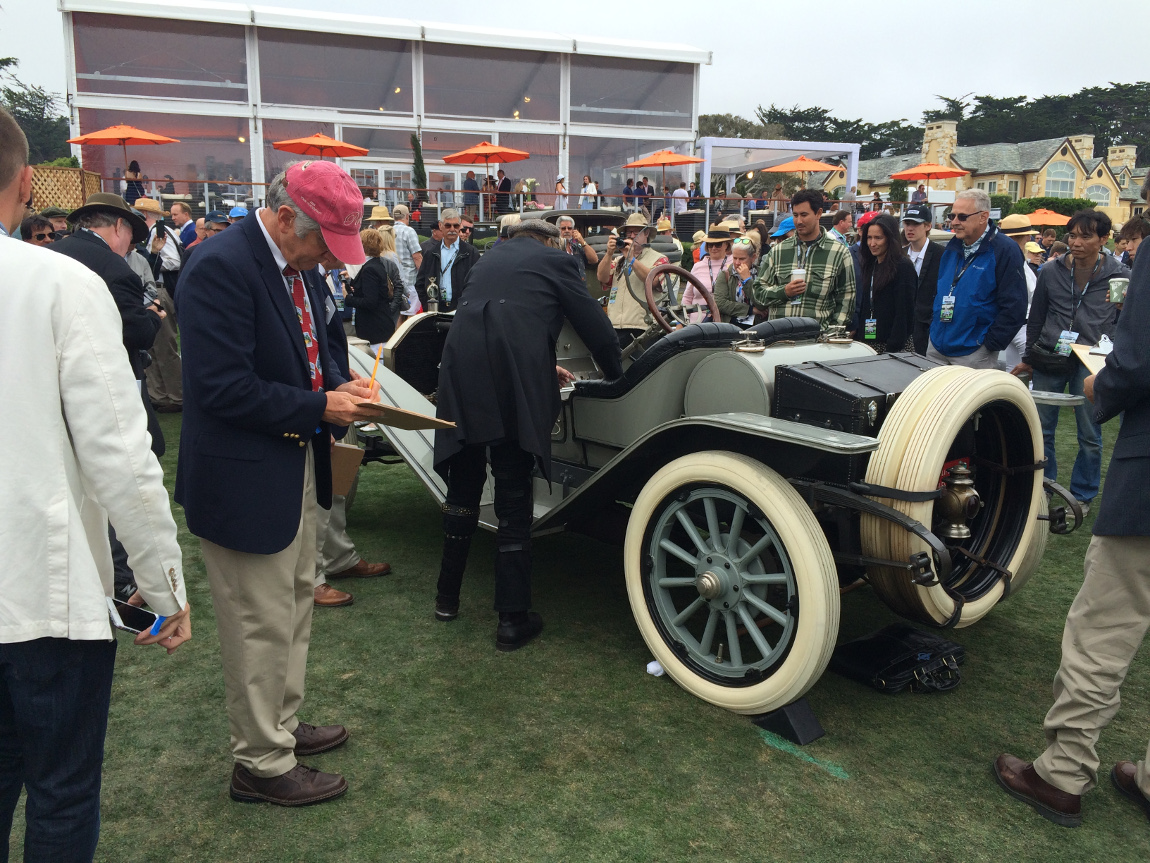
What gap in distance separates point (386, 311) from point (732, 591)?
549 centimetres

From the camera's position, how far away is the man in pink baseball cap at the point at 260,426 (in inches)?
84.2

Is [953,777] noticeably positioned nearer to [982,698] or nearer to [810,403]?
[982,698]

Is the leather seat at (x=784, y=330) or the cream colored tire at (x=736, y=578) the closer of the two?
Result: the cream colored tire at (x=736, y=578)

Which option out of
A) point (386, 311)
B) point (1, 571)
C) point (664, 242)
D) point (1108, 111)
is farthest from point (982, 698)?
point (1108, 111)

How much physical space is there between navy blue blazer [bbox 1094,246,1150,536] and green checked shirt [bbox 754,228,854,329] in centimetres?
258

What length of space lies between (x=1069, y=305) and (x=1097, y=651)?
3.58 m

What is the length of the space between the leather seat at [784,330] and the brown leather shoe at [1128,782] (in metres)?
1.84

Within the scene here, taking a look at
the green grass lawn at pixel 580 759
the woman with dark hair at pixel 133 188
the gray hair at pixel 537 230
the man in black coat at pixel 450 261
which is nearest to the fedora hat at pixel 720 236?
the man in black coat at pixel 450 261

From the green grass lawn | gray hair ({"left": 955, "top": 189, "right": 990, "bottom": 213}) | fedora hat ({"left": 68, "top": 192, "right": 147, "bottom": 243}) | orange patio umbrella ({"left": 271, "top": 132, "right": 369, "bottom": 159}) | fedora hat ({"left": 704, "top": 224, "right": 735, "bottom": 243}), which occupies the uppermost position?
orange patio umbrella ({"left": 271, "top": 132, "right": 369, "bottom": 159})

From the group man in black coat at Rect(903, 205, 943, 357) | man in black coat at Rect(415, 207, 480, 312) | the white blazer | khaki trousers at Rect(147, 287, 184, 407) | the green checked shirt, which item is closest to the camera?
the white blazer

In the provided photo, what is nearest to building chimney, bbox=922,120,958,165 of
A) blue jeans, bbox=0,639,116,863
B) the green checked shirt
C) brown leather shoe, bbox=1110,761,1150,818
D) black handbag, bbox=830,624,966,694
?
the green checked shirt

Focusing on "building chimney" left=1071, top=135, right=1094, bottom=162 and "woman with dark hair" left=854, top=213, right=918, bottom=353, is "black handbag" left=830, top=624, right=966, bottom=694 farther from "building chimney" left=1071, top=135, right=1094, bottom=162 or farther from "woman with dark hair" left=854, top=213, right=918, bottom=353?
"building chimney" left=1071, top=135, right=1094, bottom=162

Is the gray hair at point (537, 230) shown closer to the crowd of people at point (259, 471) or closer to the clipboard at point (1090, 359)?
the crowd of people at point (259, 471)

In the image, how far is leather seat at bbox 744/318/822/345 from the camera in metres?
3.36
